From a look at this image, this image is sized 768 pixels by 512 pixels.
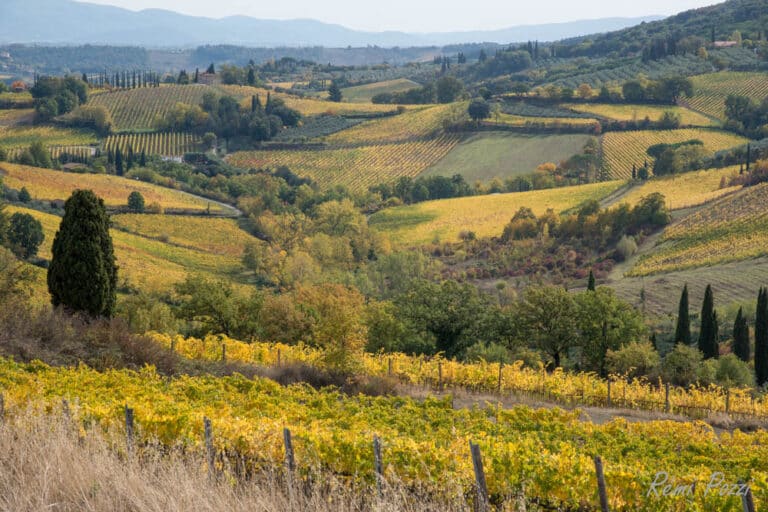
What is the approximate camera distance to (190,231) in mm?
111062

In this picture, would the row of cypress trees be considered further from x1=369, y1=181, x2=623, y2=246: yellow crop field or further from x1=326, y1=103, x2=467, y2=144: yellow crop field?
x1=326, y1=103, x2=467, y2=144: yellow crop field

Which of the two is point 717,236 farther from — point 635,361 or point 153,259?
point 153,259

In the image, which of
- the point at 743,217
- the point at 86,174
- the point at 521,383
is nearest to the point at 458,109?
the point at 86,174

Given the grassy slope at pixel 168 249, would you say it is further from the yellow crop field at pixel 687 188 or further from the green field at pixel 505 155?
the yellow crop field at pixel 687 188

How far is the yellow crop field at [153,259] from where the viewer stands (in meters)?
78.4

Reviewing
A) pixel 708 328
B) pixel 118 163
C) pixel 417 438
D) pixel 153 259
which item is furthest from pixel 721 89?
pixel 417 438

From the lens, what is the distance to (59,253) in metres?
29.6

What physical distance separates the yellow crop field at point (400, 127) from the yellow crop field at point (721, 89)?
4597cm

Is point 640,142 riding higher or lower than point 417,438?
lower

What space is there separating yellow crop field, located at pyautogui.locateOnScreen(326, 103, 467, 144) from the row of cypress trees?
12617 cm

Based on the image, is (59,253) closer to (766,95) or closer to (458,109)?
(458,109)

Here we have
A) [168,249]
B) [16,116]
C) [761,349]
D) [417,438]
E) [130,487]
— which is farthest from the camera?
[16,116]

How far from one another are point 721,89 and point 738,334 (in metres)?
141

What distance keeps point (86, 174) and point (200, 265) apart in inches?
1698
